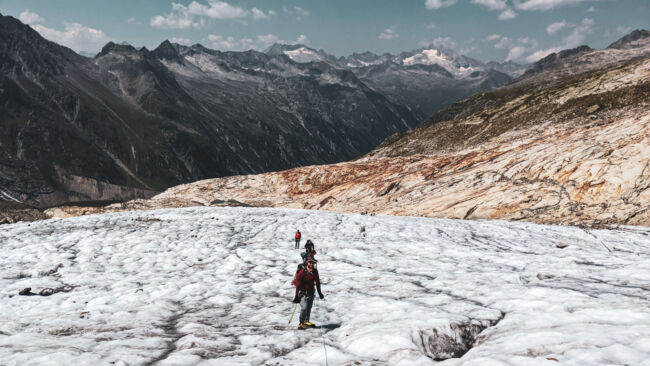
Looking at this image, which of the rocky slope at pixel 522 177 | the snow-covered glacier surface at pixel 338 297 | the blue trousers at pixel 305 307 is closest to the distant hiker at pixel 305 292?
the blue trousers at pixel 305 307

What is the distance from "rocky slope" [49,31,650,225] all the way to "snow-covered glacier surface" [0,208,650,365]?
6314mm

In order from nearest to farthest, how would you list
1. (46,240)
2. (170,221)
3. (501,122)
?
(46,240) < (170,221) < (501,122)

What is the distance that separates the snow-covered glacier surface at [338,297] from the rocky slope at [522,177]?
6.31 meters

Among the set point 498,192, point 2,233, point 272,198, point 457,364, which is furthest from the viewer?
point 272,198

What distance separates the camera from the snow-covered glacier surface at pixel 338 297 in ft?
30.5

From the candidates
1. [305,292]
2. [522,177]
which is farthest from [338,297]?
[522,177]

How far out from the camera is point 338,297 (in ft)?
51.5

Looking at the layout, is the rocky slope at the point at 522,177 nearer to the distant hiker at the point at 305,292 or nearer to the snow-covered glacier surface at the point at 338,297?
the snow-covered glacier surface at the point at 338,297

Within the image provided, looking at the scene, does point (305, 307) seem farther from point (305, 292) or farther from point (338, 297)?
point (338, 297)

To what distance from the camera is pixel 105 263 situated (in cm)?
2233

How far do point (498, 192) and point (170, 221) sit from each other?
34.1m

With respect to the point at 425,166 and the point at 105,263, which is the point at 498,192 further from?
the point at 105,263

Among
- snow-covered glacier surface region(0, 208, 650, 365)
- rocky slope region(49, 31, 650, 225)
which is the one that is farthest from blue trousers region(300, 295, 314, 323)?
rocky slope region(49, 31, 650, 225)

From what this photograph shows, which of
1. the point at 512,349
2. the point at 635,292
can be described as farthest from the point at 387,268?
the point at 512,349
